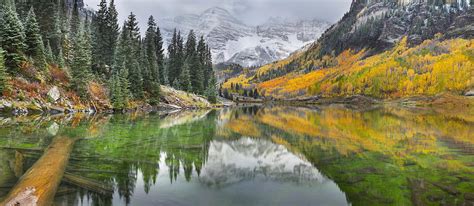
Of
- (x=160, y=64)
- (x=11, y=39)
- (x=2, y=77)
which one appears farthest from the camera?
(x=160, y=64)

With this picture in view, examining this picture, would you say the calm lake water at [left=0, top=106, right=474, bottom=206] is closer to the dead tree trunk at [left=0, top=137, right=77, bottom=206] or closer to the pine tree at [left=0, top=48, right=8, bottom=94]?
the dead tree trunk at [left=0, top=137, right=77, bottom=206]

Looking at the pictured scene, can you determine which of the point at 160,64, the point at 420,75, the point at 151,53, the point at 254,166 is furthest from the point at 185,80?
the point at 420,75

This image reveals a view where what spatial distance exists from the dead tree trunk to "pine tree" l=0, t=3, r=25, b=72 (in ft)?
114

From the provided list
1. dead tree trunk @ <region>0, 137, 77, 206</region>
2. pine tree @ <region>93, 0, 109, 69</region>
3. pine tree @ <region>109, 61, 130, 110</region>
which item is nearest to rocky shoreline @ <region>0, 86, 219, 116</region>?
pine tree @ <region>109, 61, 130, 110</region>

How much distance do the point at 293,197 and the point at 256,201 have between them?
4.97 feet

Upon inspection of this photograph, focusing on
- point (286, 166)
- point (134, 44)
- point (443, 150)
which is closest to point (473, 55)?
point (134, 44)

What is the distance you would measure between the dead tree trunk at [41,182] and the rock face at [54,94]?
36.8 m

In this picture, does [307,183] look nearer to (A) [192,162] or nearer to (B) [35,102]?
(A) [192,162]

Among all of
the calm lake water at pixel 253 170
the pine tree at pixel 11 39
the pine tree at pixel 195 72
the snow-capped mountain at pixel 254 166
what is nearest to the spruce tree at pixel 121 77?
the pine tree at pixel 11 39

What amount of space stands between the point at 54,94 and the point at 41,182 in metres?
43.6

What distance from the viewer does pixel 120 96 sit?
203 ft

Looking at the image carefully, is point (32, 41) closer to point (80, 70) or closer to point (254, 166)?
point (80, 70)

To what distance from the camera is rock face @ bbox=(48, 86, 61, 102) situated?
49.1 meters

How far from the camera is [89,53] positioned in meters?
61.8
